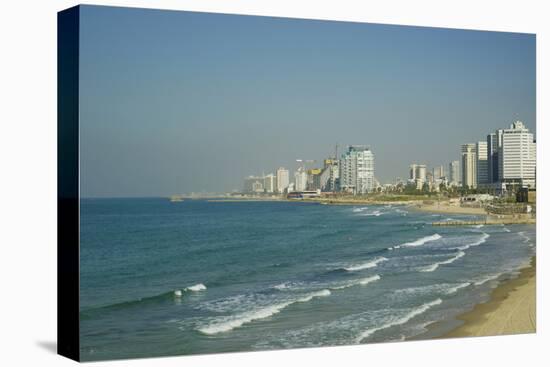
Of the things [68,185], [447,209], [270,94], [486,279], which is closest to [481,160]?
[447,209]

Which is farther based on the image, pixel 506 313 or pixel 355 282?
pixel 506 313

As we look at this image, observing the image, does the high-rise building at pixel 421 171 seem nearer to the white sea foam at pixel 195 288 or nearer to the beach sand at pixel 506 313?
the beach sand at pixel 506 313

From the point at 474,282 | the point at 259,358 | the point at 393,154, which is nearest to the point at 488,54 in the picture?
the point at 393,154

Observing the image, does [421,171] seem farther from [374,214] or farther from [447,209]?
[374,214]

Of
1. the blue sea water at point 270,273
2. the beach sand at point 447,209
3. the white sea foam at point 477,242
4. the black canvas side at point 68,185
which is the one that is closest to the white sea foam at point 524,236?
the blue sea water at point 270,273

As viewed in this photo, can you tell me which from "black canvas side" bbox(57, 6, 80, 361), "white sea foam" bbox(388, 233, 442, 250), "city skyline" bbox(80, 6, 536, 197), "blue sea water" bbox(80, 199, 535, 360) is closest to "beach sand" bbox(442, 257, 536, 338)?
"blue sea water" bbox(80, 199, 535, 360)

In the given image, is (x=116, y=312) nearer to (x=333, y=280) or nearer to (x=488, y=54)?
(x=333, y=280)

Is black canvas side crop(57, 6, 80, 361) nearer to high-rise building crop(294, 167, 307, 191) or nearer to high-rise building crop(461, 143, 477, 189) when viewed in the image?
high-rise building crop(294, 167, 307, 191)

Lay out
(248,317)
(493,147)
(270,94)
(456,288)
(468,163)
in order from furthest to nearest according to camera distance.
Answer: (493,147), (468,163), (456,288), (270,94), (248,317)
